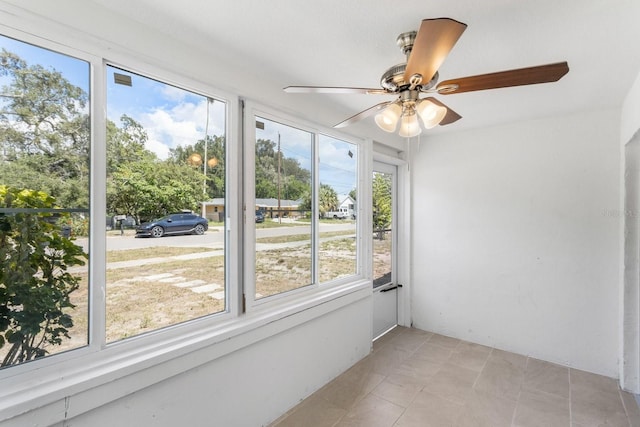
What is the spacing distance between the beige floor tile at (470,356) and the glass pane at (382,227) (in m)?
1.02

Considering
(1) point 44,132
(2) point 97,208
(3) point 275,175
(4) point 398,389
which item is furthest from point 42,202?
(4) point 398,389

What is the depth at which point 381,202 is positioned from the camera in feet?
11.5

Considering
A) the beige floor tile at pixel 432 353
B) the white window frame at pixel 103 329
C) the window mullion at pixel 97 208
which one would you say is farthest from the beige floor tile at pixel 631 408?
the window mullion at pixel 97 208

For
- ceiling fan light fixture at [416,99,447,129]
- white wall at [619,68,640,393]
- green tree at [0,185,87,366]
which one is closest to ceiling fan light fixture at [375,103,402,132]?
ceiling fan light fixture at [416,99,447,129]

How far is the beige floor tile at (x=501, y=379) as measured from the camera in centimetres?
239

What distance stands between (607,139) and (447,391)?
2.52 metres

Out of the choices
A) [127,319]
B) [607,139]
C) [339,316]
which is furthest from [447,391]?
[607,139]

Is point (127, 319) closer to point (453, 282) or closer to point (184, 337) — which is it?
point (184, 337)

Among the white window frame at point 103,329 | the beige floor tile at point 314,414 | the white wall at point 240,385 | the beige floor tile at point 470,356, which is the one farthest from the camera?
the beige floor tile at point 470,356

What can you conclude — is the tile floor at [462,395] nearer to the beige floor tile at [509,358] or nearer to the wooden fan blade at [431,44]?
the beige floor tile at [509,358]

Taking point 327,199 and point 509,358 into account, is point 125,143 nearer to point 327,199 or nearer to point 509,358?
point 327,199

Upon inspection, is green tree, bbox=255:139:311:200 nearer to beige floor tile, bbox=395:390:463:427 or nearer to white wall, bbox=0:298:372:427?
white wall, bbox=0:298:372:427

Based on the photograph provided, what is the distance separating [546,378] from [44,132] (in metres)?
3.81

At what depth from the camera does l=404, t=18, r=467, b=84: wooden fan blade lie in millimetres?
979
